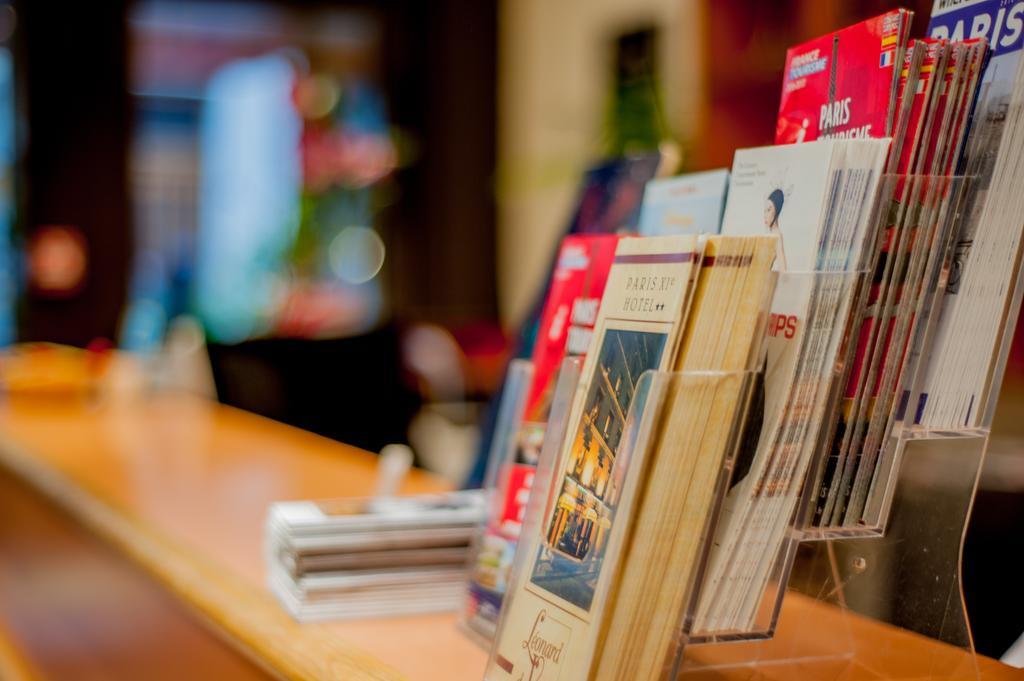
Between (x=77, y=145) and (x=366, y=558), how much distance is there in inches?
197

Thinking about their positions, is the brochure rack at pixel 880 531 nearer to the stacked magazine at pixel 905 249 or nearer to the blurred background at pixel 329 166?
the stacked magazine at pixel 905 249

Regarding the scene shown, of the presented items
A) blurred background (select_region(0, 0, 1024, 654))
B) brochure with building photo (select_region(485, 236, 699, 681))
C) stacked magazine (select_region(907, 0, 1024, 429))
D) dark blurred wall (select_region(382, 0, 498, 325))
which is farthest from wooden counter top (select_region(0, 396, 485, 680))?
dark blurred wall (select_region(382, 0, 498, 325))

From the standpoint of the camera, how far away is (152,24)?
18.7ft

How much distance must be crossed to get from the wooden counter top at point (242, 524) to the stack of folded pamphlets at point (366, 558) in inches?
1.0

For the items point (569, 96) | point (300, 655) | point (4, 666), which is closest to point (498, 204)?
point (569, 96)

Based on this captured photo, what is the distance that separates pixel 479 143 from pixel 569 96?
2.63 ft

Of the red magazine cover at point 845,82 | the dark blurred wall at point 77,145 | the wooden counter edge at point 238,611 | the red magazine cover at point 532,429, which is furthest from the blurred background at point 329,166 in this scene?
the red magazine cover at point 845,82

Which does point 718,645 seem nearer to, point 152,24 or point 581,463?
point 581,463

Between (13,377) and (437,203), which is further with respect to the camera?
(437,203)

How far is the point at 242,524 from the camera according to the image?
Answer: 5.08 feet

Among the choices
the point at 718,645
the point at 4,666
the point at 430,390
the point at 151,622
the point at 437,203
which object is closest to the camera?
the point at 718,645

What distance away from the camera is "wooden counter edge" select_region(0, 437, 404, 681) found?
3.08 ft

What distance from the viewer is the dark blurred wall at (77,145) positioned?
5457 mm

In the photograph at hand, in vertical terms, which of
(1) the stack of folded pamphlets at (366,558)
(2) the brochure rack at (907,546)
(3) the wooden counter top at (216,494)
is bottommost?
(3) the wooden counter top at (216,494)
